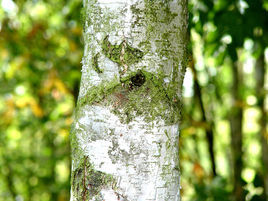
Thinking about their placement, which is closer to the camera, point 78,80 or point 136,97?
point 136,97

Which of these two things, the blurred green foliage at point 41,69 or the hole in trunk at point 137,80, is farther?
the blurred green foliage at point 41,69

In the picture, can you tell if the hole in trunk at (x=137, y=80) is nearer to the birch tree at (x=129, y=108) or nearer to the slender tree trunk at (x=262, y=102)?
the birch tree at (x=129, y=108)

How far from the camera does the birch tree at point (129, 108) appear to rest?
0.65 meters

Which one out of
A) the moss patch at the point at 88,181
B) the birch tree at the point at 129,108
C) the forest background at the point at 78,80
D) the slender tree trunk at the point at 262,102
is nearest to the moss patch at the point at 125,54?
the birch tree at the point at 129,108

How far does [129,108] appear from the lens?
0.66 metres

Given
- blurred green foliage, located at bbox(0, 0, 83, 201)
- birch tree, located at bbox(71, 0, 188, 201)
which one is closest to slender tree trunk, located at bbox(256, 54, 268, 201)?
blurred green foliage, located at bbox(0, 0, 83, 201)

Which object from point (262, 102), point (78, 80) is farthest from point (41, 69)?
point (262, 102)

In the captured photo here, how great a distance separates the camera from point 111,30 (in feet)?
2.21

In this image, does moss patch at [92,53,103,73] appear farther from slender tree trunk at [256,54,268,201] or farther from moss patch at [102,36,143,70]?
slender tree trunk at [256,54,268,201]

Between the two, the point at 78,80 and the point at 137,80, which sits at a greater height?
the point at 78,80

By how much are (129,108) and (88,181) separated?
186 mm

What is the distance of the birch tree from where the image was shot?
654 mm

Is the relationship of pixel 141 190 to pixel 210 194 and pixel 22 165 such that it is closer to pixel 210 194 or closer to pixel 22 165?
pixel 210 194

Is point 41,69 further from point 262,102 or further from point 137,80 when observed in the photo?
point 137,80
